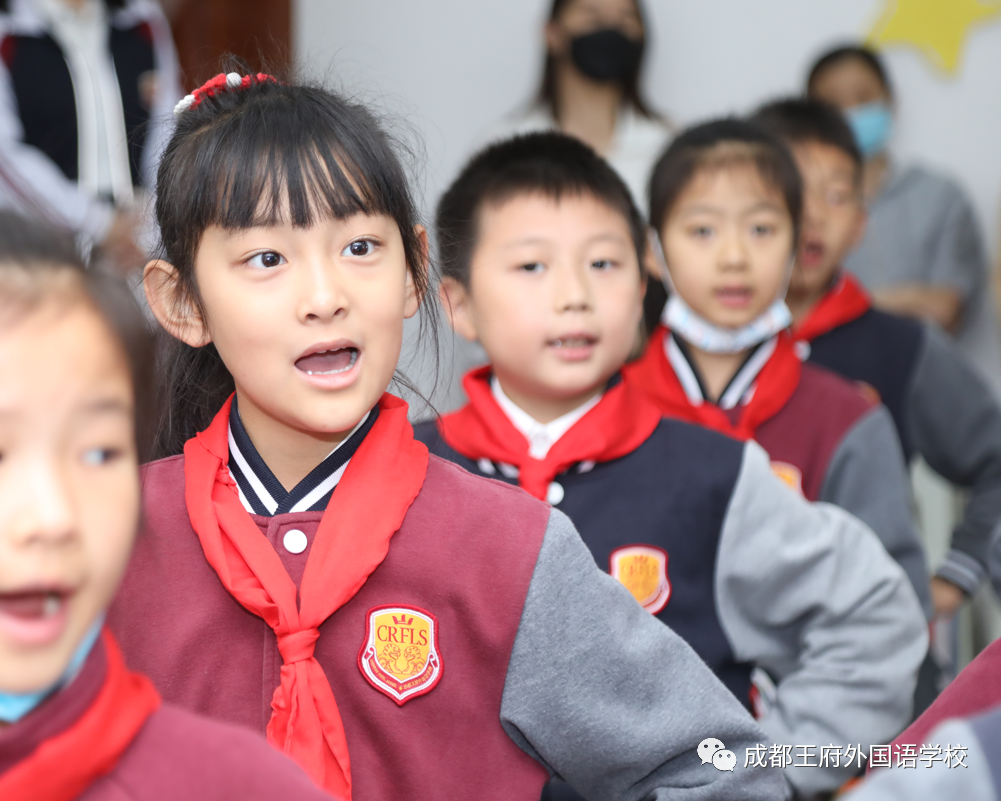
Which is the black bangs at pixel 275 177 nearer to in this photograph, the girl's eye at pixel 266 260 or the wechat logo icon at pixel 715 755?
the girl's eye at pixel 266 260

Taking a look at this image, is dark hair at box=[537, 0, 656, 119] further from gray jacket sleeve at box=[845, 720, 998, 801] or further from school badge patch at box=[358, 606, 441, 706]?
gray jacket sleeve at box=[845, 720, 998, 801]

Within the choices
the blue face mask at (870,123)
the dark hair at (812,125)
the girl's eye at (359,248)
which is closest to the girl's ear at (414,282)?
the girl's eye at (359,248)

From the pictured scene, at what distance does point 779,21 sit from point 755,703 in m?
2.97

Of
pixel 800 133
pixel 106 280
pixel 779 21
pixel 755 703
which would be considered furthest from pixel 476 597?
pixel 779 21

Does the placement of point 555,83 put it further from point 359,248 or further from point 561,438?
point 359,248

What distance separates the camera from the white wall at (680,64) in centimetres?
390

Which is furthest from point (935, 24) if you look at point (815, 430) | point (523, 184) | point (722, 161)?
point (523, 184)

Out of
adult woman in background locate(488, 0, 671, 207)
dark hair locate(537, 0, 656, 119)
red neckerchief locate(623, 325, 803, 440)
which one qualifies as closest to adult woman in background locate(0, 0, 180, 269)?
adult woman in background locate(488, 0, 671, 207)

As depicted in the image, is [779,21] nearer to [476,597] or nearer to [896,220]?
[896,220]

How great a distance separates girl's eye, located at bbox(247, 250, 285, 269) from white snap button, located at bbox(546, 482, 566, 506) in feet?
2.16

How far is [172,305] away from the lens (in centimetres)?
133

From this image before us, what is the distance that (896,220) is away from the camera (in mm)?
3682

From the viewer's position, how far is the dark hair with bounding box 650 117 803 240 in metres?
2.24

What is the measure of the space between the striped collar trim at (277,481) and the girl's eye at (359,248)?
0.61 ft
